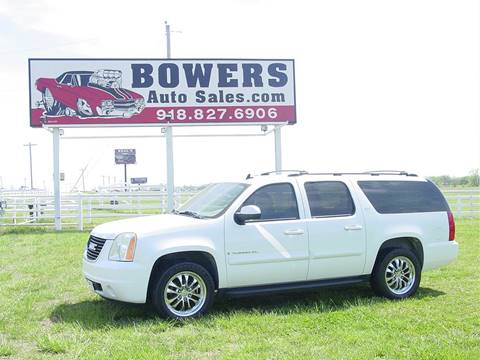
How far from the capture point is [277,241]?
6.78 meters

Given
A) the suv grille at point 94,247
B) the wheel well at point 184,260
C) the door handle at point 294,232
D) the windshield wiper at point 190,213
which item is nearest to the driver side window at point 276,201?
the door handle at point 294,232

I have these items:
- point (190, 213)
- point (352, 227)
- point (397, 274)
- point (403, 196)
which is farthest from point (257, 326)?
point (403, 196)

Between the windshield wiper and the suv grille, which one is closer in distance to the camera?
the suv grille

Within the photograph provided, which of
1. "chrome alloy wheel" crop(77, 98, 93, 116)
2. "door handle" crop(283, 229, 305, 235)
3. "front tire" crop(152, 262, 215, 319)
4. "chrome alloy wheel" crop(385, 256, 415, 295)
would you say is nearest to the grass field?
"front tire" crop(152, 262, 215, 319)

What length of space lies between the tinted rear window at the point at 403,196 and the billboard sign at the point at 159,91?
32.9ft

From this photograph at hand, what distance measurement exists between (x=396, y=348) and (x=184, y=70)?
13.7 metres

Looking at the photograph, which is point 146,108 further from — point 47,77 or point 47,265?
point 47,265

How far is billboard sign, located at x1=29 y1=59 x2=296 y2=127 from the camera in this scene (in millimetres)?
16984

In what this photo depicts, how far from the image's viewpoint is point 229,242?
258 inches

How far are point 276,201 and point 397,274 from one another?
208cm

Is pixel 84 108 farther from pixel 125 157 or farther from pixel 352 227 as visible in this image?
pixel 125 157

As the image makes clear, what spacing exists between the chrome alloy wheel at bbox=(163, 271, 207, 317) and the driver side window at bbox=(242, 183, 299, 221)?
115cm

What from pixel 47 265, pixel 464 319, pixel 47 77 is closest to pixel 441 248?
pixel 464 319

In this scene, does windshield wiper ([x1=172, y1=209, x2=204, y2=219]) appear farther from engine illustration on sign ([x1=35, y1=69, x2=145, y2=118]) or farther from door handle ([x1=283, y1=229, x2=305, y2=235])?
engine illustration on sign ([x1=35, y1=69, x2=145, y2=118])
